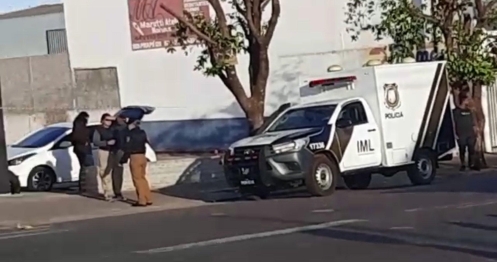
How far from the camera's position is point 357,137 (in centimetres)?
2344

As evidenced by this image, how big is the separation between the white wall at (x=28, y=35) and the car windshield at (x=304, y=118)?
1504 inches

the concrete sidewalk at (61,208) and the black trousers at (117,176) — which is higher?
the black trousers at (117,176)

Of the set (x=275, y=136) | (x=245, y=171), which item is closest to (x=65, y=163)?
(x=245, y=171)

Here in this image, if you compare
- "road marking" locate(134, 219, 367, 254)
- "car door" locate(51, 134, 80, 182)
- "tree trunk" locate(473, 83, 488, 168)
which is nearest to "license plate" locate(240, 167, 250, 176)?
"car door" locate(51, 134, 80, 182)

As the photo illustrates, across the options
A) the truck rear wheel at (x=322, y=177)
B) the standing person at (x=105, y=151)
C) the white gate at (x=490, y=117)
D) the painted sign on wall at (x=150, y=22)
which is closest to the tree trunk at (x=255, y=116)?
the standing person at (x=105, y=151)

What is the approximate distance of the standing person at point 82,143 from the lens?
25297mm

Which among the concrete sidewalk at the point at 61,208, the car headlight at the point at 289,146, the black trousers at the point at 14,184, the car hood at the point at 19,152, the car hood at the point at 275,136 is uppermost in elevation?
the car hood at the point at 275,136

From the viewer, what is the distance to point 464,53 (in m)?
28.6

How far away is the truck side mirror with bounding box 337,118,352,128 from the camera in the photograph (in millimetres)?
23156

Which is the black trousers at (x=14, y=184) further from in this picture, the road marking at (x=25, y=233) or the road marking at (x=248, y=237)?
the road marking at (x=248, y=237)

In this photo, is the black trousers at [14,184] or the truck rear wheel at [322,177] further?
the black trousers at [14,184]

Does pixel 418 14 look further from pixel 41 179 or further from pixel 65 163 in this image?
pixel 41 179

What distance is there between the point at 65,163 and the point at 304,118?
6575 millimetres

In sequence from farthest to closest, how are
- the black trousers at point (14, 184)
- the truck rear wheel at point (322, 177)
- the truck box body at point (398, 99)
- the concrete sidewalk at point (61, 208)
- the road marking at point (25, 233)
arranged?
the black trousers at point (14, 184) < the truck box body at point (398, 99) < the truck rear wheel at point (322, 177) < the concrete sidewalk at point (61, 208) < the road marking at point (25, 233)
